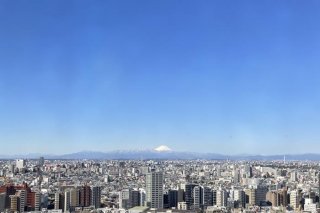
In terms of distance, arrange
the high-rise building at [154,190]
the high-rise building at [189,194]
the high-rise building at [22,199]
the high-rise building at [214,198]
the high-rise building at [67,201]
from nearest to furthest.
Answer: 1. the high-rise building at [22,199]
2. the high-rise building at [67,201]
3. the high-rise building at [154,190]
4. the high-rise building at [189,194]
5. the high-rise building at [214,198]

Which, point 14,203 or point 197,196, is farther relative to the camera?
point 197,196

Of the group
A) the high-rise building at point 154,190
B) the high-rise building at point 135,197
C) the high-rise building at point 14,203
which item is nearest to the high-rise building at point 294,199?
the high-rise building at point 154,190

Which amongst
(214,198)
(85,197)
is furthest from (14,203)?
(214,198)

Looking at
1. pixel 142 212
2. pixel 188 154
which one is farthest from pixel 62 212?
pixel 188 154

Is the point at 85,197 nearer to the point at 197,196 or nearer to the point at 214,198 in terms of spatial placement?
the point at 197,196

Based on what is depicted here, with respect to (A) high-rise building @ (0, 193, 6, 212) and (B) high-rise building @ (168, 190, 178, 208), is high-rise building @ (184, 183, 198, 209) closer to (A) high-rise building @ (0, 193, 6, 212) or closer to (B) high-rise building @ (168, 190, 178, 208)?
(B) high-rise building @ (168, 190, 178, 208)

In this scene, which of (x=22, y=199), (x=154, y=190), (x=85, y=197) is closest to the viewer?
(x=22, y=199)

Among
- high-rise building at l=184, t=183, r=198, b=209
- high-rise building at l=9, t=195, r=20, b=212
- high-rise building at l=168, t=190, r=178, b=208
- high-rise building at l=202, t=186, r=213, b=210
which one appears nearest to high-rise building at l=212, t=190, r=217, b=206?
high-rise building at l=202, t=186, r=213, b=210

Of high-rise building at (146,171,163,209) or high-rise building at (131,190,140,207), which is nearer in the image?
high-rise building at (146,171,163,209)

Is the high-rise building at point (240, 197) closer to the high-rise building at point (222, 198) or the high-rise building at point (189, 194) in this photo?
the high-rise building at point (222, 198)
